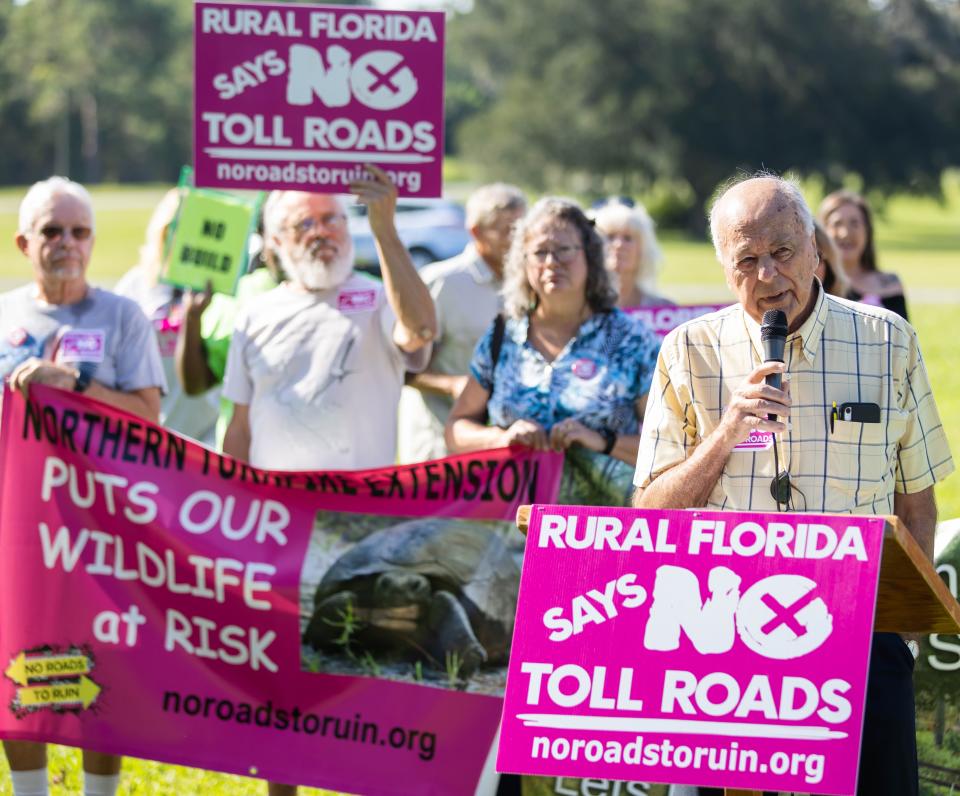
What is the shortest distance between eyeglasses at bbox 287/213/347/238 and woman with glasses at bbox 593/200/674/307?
5.92 feet

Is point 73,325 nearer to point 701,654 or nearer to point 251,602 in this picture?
point 251,602

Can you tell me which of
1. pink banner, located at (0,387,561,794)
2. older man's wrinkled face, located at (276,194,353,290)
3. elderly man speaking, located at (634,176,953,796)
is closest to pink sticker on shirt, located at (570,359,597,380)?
pink banner, located at (0,387,561,794)

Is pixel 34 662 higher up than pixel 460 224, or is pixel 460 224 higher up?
pixel 460 224

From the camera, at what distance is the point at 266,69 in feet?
19.2

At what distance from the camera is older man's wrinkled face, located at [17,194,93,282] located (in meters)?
5.57

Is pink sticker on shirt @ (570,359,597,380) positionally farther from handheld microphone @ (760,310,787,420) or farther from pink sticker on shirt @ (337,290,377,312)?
handheld microphone @ (760,310,787,420)

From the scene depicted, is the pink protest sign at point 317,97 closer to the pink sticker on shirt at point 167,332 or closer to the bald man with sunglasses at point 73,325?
the bald man with sunglasses at point 73,325

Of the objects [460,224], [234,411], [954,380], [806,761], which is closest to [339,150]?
[234,411]

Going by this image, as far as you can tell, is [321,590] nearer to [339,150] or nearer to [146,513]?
[146,513]

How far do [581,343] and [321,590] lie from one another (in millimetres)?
1224

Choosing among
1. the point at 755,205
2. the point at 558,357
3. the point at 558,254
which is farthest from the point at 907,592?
the point at 558,254

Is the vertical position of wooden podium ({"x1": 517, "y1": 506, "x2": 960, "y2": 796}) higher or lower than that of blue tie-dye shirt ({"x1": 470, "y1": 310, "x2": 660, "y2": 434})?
lower

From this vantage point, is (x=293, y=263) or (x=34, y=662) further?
(x=293, y=263)

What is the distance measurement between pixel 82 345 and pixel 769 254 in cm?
292
